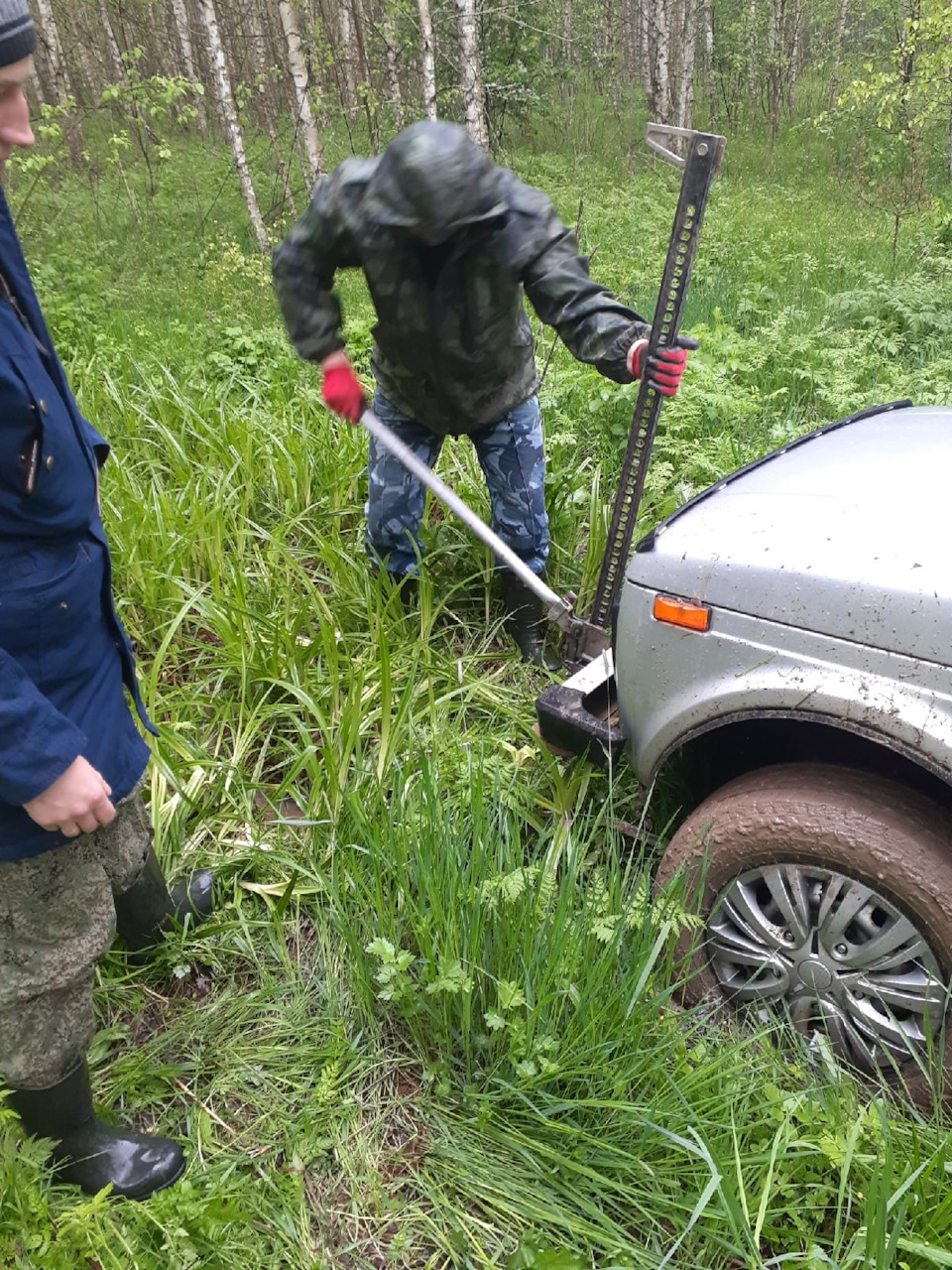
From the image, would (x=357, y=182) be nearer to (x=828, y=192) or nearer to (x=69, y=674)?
(x=69, y=674)

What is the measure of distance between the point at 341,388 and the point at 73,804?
173 cm

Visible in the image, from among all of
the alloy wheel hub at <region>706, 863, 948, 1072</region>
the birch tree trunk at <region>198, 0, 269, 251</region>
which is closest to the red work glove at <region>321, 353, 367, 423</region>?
the alloy wheel hub at <region>706, 863, 948, 1072</region>

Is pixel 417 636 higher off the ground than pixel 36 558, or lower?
lower

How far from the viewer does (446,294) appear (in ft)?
8.91

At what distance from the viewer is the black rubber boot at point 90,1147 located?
1.75m

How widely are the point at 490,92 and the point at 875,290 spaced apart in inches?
318

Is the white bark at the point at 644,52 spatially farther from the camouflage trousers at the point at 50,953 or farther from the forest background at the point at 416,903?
the camouflage trousers at the point at 50,953

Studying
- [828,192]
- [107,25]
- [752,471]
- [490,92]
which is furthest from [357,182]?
[107,25]

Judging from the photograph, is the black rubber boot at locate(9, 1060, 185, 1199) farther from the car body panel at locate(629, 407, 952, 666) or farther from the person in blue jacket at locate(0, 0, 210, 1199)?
the car body panel at locate(629, 407, 952, 666)

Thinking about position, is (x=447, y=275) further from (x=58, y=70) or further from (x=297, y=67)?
(x=58, y=70)

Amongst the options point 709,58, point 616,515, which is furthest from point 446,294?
point 709,58

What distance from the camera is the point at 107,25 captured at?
1828 centimetres

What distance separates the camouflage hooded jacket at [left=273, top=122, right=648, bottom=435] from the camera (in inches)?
97.3

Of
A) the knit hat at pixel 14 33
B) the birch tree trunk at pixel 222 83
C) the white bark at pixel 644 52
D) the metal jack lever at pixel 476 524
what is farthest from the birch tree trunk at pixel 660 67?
the knit hat at pixel 14 33
